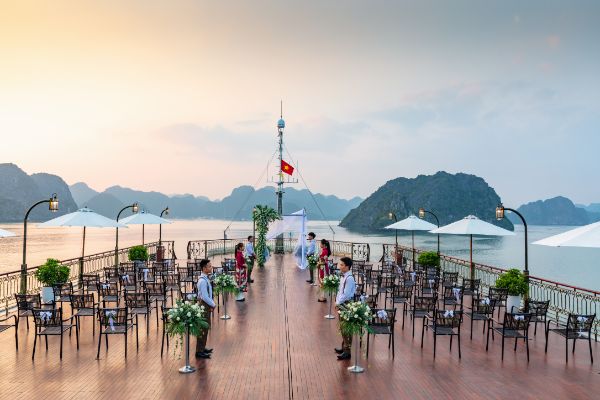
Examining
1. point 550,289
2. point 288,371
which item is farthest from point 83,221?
point 550,289

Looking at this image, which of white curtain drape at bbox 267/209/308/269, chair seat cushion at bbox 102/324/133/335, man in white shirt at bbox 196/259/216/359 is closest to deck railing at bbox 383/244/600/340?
white curtain drape at bbox 267/209/308/269

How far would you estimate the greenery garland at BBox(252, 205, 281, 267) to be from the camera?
984 inches

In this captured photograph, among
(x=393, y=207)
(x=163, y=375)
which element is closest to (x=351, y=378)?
(x=163, y=375)

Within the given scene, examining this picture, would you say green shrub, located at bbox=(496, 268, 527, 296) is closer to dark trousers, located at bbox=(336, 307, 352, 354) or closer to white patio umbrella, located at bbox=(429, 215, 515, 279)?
white patio umbrella, located at bbox=(429, 215, 515, 279)

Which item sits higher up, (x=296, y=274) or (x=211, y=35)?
(x=211, y=35)

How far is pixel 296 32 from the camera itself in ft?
90.3

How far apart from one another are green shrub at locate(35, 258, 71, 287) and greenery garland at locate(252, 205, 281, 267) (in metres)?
12.0

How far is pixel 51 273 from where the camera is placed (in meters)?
14.0

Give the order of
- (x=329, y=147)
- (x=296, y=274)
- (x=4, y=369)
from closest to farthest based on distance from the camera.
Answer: (x=4, y=369) → (x=296, y=274) → (x=329, y=147)

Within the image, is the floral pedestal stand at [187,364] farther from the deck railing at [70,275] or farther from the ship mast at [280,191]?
the ship mast at [280,191]

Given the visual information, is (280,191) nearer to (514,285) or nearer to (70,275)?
(70,275)

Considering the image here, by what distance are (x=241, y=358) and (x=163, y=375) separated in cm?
169

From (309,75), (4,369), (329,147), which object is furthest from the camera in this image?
(329,147)

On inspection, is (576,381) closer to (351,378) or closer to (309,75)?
(351,378)
